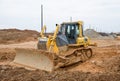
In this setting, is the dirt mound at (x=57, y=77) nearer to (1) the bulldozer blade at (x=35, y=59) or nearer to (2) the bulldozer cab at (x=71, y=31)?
(1) the bulldozer blade at (x=35, y=59)

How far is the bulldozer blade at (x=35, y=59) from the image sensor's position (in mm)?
12391

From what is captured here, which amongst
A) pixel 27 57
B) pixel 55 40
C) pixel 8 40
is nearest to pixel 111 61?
pixel 55 40

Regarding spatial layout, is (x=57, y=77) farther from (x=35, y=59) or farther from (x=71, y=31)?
(x=71, y=31)

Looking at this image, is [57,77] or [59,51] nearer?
[57,77]

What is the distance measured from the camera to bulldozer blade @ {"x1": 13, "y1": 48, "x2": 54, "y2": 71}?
12.4m

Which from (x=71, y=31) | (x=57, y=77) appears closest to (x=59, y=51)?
(x=71, y=31)

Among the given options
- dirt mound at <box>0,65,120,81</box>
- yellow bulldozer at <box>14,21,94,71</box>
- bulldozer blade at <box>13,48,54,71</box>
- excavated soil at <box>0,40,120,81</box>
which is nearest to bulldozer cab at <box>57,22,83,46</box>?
yellow bulldozer at <box>14,21,94,71</box>

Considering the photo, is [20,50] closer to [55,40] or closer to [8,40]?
[55,40]

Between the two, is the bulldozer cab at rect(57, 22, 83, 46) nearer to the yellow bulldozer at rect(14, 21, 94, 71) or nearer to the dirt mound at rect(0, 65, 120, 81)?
the yellow bulldozer at rect(14, 21, 94, 71)

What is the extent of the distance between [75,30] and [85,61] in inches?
67.2

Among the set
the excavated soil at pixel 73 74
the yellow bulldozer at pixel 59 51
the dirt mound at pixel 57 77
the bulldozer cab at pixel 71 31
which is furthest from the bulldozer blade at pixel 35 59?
the bulldozer cab at pixel 71 31

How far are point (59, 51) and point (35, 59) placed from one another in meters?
1.35

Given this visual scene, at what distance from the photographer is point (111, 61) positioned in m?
13.2

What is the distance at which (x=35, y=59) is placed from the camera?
43.2ft
